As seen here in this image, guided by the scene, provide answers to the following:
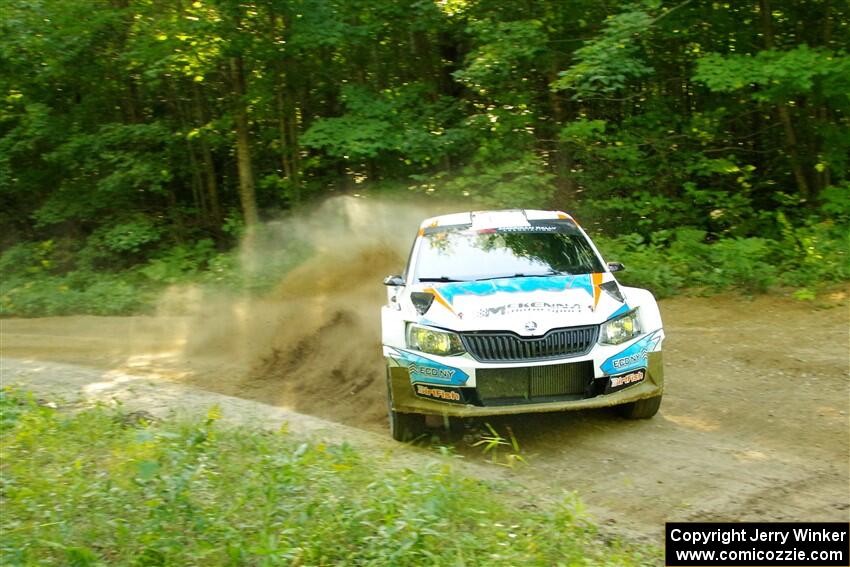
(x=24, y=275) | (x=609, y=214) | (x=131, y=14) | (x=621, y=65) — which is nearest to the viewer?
(x=621, y=65)

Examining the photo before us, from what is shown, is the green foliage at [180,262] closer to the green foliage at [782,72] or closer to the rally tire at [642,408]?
the green foliage at [782,72]

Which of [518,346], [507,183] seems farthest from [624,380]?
[507,183]

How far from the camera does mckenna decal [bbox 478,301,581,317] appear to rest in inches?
249

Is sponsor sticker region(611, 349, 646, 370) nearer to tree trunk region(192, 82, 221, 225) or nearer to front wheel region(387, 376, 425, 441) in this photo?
front wheel region(387, 376, 425, 441)

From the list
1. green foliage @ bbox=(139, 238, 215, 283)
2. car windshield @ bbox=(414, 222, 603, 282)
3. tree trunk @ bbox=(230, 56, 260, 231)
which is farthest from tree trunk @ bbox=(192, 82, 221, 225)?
car windshield @ bbox=(414, 222, 603, 282)

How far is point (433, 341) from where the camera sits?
6355mm

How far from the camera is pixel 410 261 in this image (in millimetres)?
7805

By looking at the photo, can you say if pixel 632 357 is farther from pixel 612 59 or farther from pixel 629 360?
pixel 612 59

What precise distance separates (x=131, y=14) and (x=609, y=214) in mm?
9879

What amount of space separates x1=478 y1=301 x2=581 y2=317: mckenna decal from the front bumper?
1.83ft

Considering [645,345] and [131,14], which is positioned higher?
[131,14]

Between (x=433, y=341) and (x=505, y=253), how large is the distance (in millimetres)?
1418

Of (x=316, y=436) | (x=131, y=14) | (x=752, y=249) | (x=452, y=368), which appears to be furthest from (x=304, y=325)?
(x=131, y=14)

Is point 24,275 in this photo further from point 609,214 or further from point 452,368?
point 452,368
